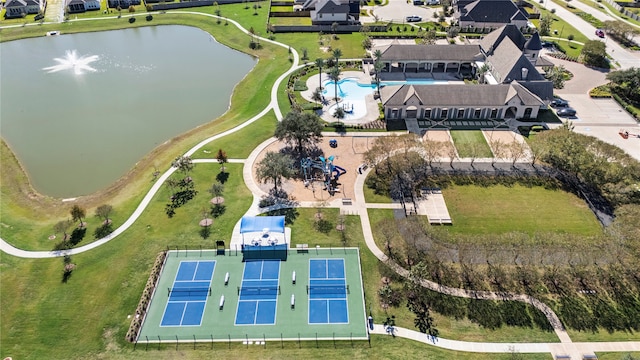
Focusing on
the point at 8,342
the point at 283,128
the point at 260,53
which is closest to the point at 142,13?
the point at 260,53

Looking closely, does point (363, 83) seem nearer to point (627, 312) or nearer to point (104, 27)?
point (627, 312)

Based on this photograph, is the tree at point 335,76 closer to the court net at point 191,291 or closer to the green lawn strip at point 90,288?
the green lawn strip at point 90,288

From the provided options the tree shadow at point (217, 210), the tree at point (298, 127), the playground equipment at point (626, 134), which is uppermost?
the tree at point (298, 127)

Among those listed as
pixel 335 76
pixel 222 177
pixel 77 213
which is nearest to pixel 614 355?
pixel 222 177

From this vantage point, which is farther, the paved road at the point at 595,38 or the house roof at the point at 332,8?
the house roof at the point at 332,8

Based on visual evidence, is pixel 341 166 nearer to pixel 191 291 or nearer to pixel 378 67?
pixel 378 67

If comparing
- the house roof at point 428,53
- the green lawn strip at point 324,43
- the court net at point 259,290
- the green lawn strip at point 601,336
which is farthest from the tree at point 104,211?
the house roof at point 428,53

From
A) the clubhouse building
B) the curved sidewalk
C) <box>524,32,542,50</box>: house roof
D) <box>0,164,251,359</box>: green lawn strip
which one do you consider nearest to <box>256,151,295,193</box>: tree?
<box>0,164,251,359</box>: green lawn strip

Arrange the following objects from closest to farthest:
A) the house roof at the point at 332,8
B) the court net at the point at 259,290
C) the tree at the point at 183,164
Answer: the court net at the point at 259,290 < the tree at the point at 183,164 < the house roof at the point at 332,8
